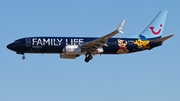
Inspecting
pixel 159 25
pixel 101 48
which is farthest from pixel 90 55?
pixel 159 25

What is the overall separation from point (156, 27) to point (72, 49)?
62.1ft

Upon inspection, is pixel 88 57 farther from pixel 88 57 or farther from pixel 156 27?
pixel 156 27

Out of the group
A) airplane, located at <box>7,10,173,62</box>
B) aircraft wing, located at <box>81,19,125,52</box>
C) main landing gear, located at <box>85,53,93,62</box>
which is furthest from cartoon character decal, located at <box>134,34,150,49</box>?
main landing gear, located at <box>85,53,93,62</box>

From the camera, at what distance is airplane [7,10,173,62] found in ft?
284

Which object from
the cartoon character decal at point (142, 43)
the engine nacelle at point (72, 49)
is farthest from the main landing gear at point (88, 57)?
the cartoon character decal at point (142, 43)

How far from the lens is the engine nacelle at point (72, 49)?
282ft

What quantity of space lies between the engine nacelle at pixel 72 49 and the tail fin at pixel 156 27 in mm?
14003

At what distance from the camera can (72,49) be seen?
283 feet

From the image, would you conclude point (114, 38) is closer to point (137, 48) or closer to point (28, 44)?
point (137, 48)

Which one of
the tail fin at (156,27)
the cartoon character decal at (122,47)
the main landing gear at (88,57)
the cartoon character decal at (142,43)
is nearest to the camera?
the main landing gear at (88,57)

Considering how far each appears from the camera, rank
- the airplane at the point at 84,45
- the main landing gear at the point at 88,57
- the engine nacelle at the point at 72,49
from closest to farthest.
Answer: the engine nacelle at the point at 72,49
the airplane at the point at 84,45
the main landing gear at the point at 88,57

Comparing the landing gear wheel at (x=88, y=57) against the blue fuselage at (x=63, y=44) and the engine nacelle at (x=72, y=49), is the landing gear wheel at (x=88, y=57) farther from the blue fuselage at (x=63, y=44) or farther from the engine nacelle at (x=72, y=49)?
Answer: the engine nacelle at (x=72, y=49)

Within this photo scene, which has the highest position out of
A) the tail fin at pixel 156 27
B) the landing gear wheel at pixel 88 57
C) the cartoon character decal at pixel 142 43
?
the tail fin at pixel 156 27

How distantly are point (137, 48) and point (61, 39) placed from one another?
1271 cm
